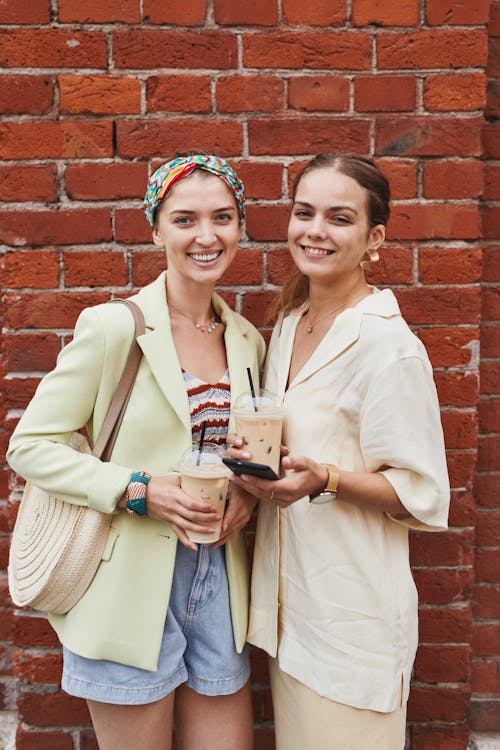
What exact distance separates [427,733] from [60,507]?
149 cm

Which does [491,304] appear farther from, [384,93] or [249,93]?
[249,93]

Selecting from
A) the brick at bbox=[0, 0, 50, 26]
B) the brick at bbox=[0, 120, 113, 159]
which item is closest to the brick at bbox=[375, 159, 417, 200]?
the brick at bbox=[0, 120, 113, 159]

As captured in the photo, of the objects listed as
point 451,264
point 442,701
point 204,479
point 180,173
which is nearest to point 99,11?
point 180,173

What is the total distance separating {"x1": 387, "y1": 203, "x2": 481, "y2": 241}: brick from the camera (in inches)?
83.7

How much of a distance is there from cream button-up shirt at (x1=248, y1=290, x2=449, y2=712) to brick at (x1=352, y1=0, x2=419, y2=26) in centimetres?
88

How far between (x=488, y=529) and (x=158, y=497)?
1276 mm

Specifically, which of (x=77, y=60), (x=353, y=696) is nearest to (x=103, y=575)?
(x=353, y=696)

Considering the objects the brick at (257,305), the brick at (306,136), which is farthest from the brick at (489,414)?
the brick at (306,136)

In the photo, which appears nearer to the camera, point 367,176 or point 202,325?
point 367,176

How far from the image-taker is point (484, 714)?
248 cm

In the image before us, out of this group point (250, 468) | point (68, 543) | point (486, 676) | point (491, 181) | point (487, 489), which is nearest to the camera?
point (250, 468)

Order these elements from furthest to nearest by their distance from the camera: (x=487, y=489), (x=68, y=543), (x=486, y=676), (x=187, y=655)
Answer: (x=486, y=676) < (x=487, y=489) < (x=187, y=655) < (x=68, y=543)

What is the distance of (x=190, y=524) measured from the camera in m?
1.65

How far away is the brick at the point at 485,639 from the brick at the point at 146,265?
1.62 m
